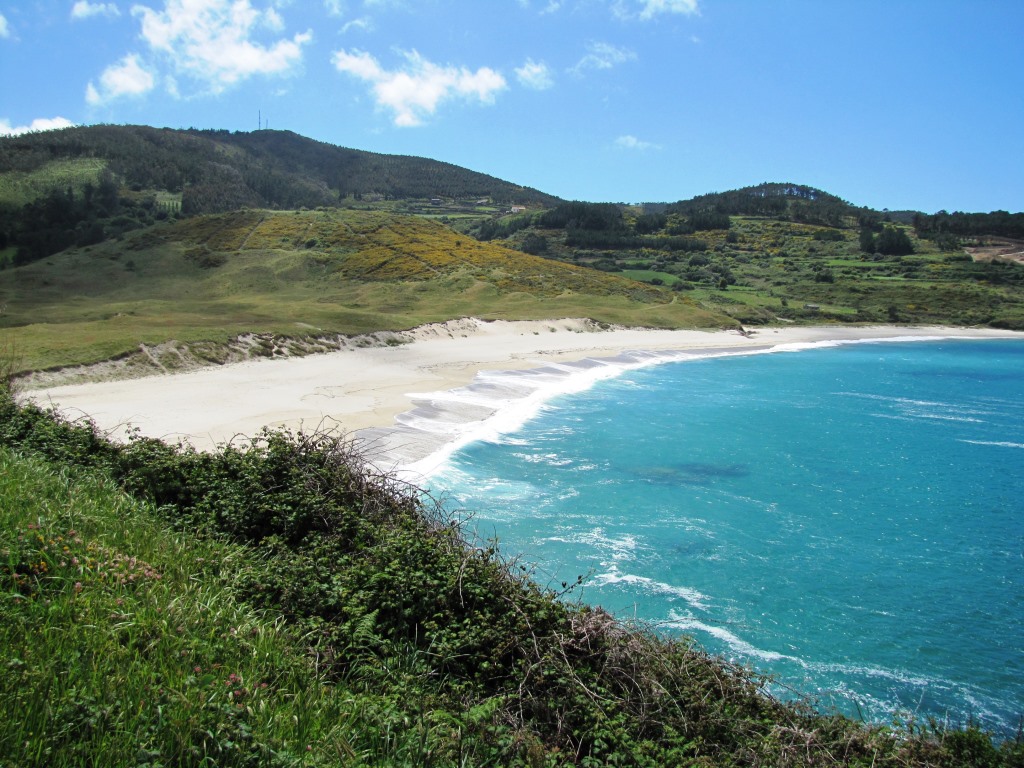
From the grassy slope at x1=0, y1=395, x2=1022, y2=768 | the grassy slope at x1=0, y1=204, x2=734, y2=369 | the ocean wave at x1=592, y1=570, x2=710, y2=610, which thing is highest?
the grassy slope at x1=0, y1=204, x2=734, y2=369

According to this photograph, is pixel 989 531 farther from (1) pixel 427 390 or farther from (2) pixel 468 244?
(2) pixel 468 244

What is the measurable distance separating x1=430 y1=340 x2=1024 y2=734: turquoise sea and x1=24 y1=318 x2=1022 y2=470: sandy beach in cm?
189

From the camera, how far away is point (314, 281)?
5784 cm

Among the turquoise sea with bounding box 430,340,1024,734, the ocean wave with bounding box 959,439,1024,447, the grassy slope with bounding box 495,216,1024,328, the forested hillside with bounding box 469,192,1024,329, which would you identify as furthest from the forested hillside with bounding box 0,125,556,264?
the ocean wave with bounding box 959,439,1024,447

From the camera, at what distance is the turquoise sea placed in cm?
863

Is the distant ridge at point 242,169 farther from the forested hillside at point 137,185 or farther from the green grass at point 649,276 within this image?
the green grass at point 649,276

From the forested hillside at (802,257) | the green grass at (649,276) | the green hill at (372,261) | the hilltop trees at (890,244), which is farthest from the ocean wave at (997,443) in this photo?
the hilltop trees at (890,244)

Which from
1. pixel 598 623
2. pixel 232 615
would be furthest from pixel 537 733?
pixel 232 615

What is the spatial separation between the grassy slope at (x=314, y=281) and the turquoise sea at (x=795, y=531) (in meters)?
19.3

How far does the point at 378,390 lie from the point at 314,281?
38.5 m

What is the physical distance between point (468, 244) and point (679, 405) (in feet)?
170

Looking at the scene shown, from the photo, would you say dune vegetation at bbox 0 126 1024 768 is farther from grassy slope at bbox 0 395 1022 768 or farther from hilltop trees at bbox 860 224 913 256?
hilltop trees at bbox 860 224 913 256

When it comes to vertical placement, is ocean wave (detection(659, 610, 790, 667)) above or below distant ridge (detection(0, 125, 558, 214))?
below

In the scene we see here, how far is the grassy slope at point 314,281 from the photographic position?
3741cm
